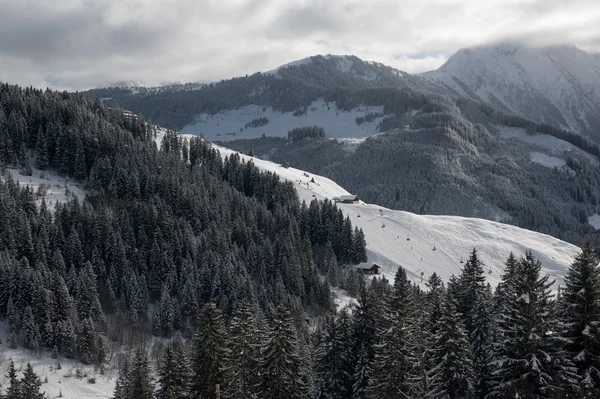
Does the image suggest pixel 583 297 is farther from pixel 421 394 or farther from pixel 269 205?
pixel 269 205

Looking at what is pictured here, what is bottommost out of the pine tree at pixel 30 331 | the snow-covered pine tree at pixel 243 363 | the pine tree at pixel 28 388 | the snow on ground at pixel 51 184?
the pine tree at pixel 30 331

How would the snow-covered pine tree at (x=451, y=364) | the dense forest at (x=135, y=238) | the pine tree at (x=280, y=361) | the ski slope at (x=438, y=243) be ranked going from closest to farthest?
the snow-covered pine tree at (x=451, y=364)
the pine tree at (x=280, y=361)
the dense forest at (x=135, y=238)
the ski slope at (x=438, y=243)

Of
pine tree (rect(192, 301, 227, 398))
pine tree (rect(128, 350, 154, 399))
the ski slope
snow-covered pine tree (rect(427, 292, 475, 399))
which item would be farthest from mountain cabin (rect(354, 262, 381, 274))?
snow-covered pine tree (rect(427, 292, 475, 399))

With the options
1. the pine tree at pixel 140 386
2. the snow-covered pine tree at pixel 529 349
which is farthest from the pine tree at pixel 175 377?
the snow-covered pine tree at pixel 529 349

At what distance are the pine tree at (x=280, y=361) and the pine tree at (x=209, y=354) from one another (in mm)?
4069

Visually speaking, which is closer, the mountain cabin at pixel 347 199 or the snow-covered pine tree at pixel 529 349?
the snow-covered pine tree at pixel 529 349

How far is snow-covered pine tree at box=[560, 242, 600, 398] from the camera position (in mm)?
31922

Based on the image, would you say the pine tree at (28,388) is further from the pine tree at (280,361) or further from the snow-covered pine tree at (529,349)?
the snow-covered pine tree at (529,349)

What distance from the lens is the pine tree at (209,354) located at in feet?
151

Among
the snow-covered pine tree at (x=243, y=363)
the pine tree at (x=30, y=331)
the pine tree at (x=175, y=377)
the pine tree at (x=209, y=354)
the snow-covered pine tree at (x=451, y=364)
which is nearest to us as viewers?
the snow-covered pine tree at (x=451, y=364)

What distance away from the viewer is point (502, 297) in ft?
159

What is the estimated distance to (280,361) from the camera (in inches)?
1748

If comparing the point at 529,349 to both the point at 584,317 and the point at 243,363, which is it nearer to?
the point at 584,317

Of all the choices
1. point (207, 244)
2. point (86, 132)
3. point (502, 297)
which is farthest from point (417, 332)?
point (86, 132)
